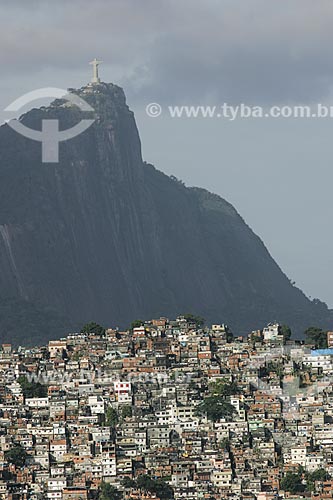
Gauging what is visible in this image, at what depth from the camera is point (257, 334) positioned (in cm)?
18625

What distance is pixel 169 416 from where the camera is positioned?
15900 cm

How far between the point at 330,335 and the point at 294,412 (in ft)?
76.2

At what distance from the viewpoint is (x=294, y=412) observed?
162 m

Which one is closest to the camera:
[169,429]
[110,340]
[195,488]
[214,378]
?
[195,488]

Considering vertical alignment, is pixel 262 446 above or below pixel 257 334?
below

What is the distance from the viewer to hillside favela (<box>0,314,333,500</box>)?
147375 millimetres

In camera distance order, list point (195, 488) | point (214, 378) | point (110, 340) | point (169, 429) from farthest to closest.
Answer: point (110, 340) → point (214, 378) → point (169, 429) → point (195, 488)

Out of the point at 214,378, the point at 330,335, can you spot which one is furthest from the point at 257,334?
the point at 214,378

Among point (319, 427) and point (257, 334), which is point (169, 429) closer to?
point (319, 427)

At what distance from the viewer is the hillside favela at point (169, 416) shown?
147 m

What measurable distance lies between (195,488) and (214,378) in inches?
856

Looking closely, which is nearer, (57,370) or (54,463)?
(54,463)

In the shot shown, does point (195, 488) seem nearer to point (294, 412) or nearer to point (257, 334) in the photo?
point (294, 412)

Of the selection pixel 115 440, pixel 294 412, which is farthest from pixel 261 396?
pixel 115 440
